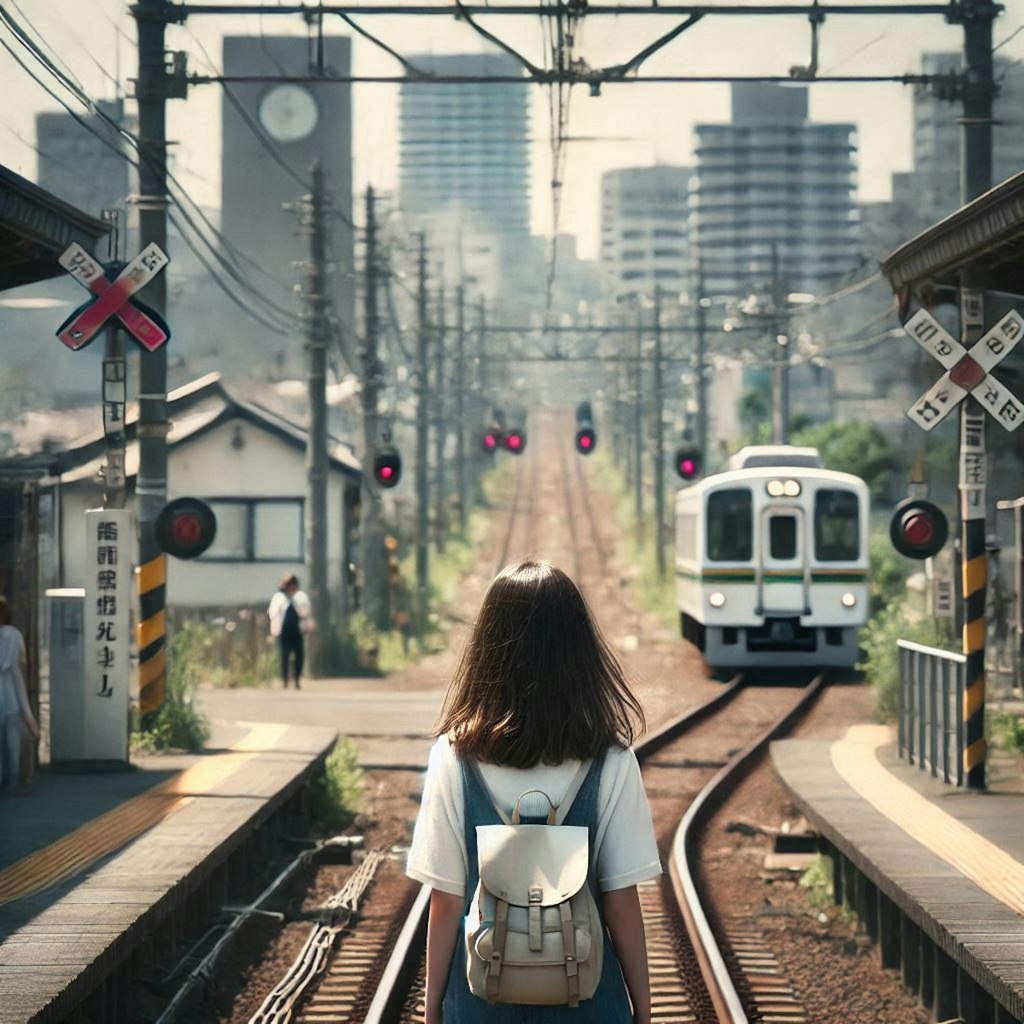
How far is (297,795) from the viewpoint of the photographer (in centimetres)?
1177

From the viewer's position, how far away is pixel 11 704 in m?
9.89

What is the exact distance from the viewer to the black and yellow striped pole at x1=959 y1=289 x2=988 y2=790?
972 cm

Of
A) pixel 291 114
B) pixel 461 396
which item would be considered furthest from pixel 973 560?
pixel 291 114

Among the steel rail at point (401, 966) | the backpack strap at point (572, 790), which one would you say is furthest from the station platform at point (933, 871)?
the backpack strap at point (572, 790)

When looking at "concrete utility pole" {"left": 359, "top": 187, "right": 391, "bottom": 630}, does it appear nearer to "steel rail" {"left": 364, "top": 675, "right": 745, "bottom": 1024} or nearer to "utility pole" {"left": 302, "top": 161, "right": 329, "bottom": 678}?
"utility pole" {"left": 302, "top": 161, "right": 329, "bottom": 678}

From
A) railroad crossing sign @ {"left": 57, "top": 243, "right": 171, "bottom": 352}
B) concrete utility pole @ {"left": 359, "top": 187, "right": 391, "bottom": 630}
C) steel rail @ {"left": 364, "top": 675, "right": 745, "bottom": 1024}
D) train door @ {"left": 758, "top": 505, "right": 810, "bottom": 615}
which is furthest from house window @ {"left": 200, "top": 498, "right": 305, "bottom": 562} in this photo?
steel rail @ {"left": 364, "top": 675, "right": 745, "bottom": 1024}

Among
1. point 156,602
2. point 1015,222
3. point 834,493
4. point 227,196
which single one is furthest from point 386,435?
point 227,196

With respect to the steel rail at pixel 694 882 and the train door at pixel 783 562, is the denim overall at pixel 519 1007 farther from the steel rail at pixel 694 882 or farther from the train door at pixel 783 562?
the train door at pixel 783 562

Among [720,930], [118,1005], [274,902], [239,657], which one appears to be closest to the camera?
[118,1005]

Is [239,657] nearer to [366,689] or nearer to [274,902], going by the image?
[366,689]

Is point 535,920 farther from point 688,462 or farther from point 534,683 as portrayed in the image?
point 688,462

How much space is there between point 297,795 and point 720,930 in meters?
3.92

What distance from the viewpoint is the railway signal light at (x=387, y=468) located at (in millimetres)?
22750

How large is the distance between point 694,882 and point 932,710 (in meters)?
1.89
